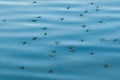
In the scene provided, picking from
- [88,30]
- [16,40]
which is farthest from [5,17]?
[88,30]

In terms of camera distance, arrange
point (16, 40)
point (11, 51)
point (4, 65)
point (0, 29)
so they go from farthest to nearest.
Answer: point (0, 29) < point (16, 40) < point (11, 51) < point (4, 65)

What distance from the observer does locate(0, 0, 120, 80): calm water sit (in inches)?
531

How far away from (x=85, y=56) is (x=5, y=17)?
240 inches

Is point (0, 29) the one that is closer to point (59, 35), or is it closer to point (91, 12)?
point (59, 35)

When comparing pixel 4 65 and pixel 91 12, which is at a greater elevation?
pixel 91 12

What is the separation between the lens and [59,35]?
54.0ft

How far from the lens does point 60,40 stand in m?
16.0

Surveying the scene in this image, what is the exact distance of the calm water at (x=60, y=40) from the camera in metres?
13.5

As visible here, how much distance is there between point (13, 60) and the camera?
1412cm

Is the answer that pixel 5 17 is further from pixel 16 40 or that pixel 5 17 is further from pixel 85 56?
pixel 85 56

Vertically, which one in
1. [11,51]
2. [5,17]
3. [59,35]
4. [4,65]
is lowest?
[4,65]

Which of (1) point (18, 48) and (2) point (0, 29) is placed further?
(2) point (0, 29)

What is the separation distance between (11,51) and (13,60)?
772mm

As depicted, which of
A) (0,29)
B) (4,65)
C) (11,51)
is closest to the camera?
(4,65)
